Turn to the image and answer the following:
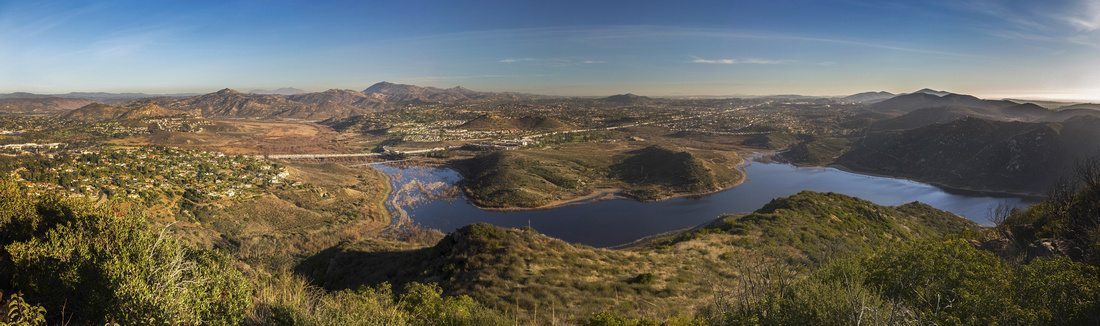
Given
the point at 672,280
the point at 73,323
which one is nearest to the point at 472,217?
the point at 672,280

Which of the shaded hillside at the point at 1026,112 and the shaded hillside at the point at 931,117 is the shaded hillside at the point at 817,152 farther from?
the shaded hillside at the point at 1026,112

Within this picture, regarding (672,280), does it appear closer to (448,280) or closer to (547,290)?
(547,290)

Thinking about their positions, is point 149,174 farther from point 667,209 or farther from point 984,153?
point 984,153

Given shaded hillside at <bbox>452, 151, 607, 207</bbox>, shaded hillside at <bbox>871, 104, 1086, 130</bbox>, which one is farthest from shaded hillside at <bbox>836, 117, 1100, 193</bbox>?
shaded hillside at <bbox>452, 151, 607, 207</bbox>

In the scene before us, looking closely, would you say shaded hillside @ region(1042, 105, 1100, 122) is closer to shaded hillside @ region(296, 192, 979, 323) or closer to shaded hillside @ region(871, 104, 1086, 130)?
shaded hillside @ region(871, 104, 1086, 130)

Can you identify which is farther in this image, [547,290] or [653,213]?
[653,213]

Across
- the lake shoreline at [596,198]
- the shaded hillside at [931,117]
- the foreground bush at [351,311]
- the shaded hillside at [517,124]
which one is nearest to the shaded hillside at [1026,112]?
the shaded hillside at [931,117]

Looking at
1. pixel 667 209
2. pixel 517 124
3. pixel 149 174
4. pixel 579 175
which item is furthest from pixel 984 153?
pixel 149 174
